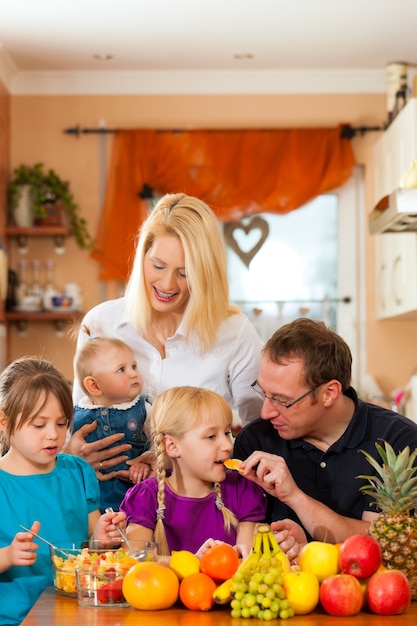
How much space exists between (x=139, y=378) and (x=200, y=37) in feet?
9.71

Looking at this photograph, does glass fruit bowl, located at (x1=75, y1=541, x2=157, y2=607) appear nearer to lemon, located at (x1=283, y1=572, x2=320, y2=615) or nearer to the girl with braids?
lemon, located at (x1=283, y1=572, x2=320, y2=615)

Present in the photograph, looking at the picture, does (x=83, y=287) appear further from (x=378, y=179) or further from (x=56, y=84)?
(x=378, y=179)

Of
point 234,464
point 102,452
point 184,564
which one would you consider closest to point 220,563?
point 184,564

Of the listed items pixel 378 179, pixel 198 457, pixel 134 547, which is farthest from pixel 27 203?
pixel 134 547

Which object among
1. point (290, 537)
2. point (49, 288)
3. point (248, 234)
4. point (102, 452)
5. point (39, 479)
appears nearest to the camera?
point (290, 537)

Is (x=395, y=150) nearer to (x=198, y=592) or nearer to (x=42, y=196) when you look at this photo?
(x=42, y=196)

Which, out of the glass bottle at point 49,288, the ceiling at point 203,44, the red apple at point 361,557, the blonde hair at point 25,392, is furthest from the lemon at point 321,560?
the glass bottle at point 49,288

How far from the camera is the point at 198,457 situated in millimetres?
2234

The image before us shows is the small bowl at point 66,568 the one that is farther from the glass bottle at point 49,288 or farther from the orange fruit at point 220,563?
the glass bottle at point 49,288

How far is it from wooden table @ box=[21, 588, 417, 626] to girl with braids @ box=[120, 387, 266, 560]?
1.56 feet

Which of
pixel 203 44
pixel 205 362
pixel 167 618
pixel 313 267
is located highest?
pixel 203 44

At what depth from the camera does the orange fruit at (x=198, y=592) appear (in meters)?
1.68

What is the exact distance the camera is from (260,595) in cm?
161

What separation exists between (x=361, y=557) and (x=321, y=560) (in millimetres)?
81
